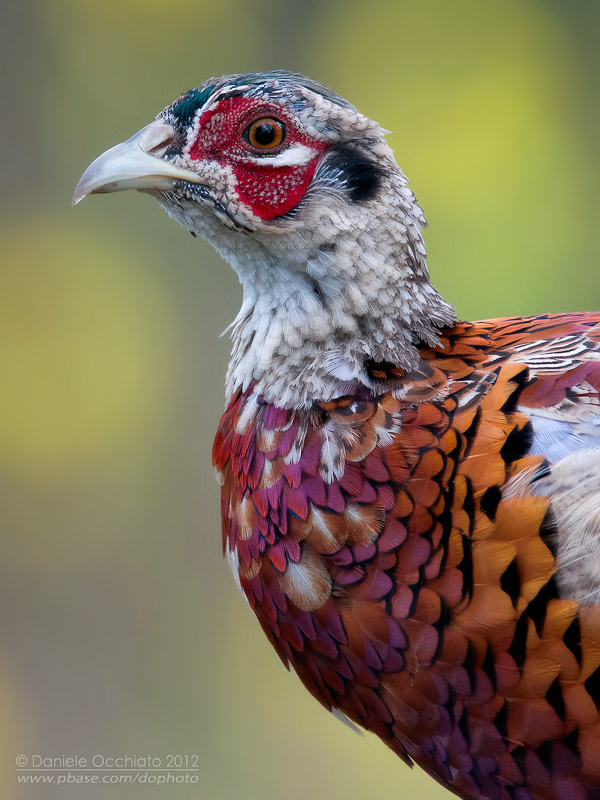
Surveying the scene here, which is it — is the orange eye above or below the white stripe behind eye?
above

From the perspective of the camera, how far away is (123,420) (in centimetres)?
154

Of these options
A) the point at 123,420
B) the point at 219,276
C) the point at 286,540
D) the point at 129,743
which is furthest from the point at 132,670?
the point at 286,540

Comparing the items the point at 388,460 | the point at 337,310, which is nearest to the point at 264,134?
the point at 337,310

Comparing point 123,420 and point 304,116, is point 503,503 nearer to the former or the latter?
point 304,116

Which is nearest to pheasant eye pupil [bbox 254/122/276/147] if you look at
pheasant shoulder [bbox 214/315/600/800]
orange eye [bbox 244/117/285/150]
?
orange eye [bbox 244/117/285/150]

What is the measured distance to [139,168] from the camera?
0.61 m

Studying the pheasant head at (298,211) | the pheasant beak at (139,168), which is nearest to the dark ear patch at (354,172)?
the pheasant head at (298,211)

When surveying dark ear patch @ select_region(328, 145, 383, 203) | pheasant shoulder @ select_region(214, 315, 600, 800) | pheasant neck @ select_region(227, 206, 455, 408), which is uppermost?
dark ear patch @ select_region(328, 145, 383, 203)

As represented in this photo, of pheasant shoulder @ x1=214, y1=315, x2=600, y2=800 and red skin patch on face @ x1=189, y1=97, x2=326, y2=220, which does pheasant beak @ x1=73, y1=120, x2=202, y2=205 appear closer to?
red skin patch on face @ x1=189, y1=97, x2=326, y2=220

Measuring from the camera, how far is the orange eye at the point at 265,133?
1.98 feet

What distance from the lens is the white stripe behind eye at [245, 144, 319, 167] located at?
23.7 inches

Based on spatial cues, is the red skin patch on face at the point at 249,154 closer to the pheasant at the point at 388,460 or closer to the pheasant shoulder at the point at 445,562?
the pheasant at the point at 388,460

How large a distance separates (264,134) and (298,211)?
0.20ft

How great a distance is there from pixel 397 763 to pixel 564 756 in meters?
1.03
